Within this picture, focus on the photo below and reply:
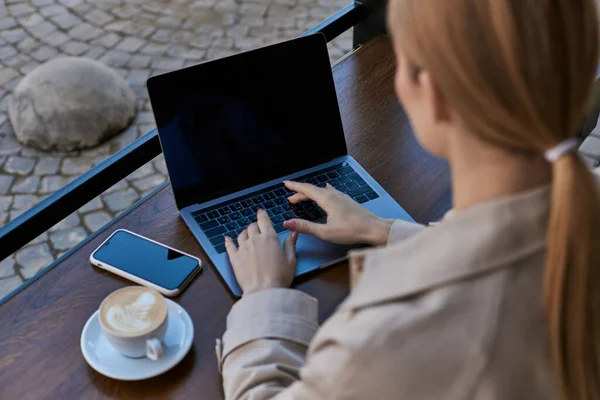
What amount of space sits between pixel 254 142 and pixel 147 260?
0.28 metres

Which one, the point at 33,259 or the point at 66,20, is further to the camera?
the point at 66,20

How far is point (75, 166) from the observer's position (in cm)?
258

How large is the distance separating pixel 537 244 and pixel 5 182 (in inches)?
92.1

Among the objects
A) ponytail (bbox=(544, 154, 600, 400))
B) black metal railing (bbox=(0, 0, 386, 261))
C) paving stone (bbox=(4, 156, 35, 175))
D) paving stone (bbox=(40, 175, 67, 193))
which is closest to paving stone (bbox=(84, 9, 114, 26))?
paving stone (bbox=(4, 156, 35, 175))

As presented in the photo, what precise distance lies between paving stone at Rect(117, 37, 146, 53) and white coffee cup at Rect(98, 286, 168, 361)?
249 cm

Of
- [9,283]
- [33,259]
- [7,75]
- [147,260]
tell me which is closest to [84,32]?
[7,75]

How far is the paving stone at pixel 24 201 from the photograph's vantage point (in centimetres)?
239

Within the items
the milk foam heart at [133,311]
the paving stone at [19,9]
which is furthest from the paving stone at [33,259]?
the paving stone at [19,9]

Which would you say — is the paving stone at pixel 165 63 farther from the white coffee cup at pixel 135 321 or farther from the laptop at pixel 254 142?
the white coffee cup at pixel 135 321

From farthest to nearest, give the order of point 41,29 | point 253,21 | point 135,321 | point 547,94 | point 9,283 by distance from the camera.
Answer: point 253,21
point 41,29
point 9,283
point 135,321
point 547,94

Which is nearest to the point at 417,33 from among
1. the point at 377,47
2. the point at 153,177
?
the point at 377,47

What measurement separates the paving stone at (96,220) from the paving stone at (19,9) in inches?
62.4

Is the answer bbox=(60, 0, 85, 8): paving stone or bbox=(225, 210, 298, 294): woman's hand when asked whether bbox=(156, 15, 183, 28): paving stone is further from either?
bbox=(225, 210, 298, 294): woman's hand

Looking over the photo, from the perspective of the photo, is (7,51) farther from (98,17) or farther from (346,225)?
(346,225)
